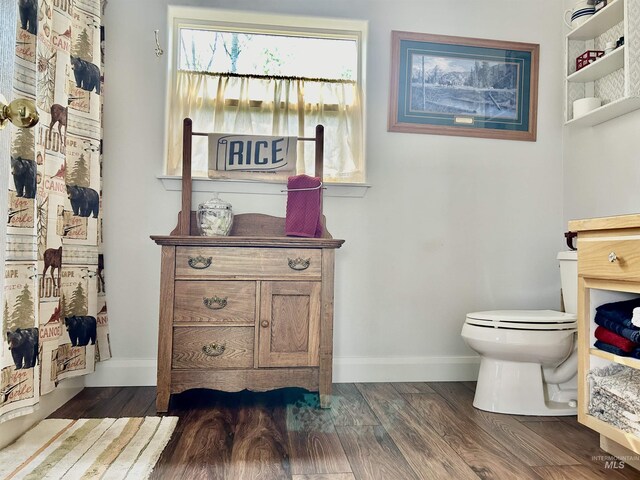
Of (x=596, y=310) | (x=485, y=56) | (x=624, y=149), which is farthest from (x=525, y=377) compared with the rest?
(x=485, y=56)

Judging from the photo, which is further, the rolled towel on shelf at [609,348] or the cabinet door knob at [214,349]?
the cabinet door knob at [214,349]

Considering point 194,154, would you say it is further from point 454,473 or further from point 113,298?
point 454,473

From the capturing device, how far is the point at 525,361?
75.8 inches

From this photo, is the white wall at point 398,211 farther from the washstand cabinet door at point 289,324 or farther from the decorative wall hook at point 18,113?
the decorative wall hook at point 18,113

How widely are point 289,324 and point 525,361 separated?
100 cm

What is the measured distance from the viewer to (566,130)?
8.51 ft

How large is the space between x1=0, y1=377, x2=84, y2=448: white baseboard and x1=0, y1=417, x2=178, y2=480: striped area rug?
0.03 meters

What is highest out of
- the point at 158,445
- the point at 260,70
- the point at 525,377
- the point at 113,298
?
the point at 260,70

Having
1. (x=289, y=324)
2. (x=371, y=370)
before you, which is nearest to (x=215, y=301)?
(x=289, y=324)

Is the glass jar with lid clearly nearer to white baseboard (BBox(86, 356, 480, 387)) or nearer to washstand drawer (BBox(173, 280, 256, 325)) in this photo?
washstand drawer (BBox(173, 280, 256, 325))

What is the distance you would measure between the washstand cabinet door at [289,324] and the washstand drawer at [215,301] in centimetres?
6

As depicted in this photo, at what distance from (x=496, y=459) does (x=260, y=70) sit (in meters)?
2.11

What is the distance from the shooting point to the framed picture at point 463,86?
99.1 inches

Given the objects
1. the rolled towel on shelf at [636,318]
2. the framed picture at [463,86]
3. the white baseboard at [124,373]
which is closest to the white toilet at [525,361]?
the rolled towel on shelf at [636,318]
